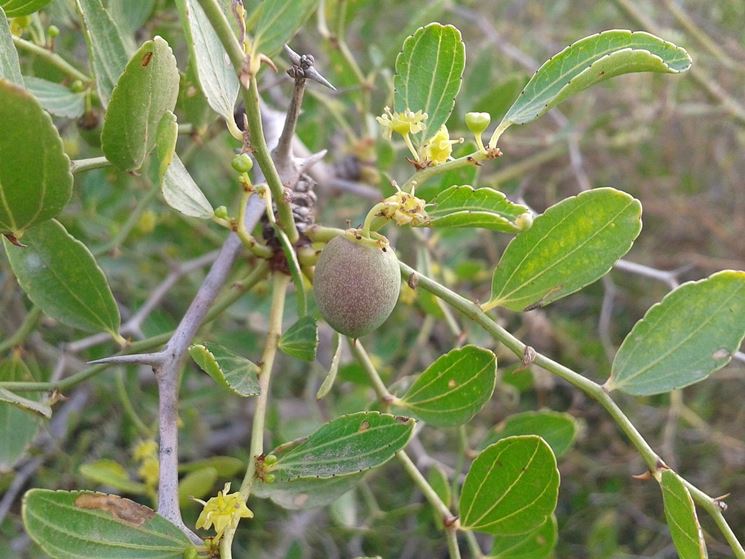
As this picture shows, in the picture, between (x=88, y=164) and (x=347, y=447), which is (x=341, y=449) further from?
(x=88, y=164)

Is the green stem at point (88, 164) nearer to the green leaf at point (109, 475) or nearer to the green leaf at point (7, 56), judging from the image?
the green leaf at point (7, 56)

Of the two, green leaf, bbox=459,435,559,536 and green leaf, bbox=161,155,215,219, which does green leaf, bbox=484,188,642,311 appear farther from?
green leaf, bbox=161,155,215,219

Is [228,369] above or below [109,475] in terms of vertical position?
above

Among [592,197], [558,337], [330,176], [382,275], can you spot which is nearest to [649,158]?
[558,337]

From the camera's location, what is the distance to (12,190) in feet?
2.01

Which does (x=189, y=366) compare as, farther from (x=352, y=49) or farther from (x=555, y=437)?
(x=352, y=49)

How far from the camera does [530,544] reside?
3.08 ft

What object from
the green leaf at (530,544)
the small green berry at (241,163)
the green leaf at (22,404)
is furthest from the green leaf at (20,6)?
the green leaf at (530,544)

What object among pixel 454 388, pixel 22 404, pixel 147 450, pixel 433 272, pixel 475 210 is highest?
pixel 475 210

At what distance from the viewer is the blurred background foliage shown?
1.33 meters

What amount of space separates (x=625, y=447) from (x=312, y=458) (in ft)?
4.64

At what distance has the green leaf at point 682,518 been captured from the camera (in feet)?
2.25

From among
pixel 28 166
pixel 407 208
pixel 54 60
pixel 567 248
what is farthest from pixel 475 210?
pixel 54 60

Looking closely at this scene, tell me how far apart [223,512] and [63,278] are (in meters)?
0.33
